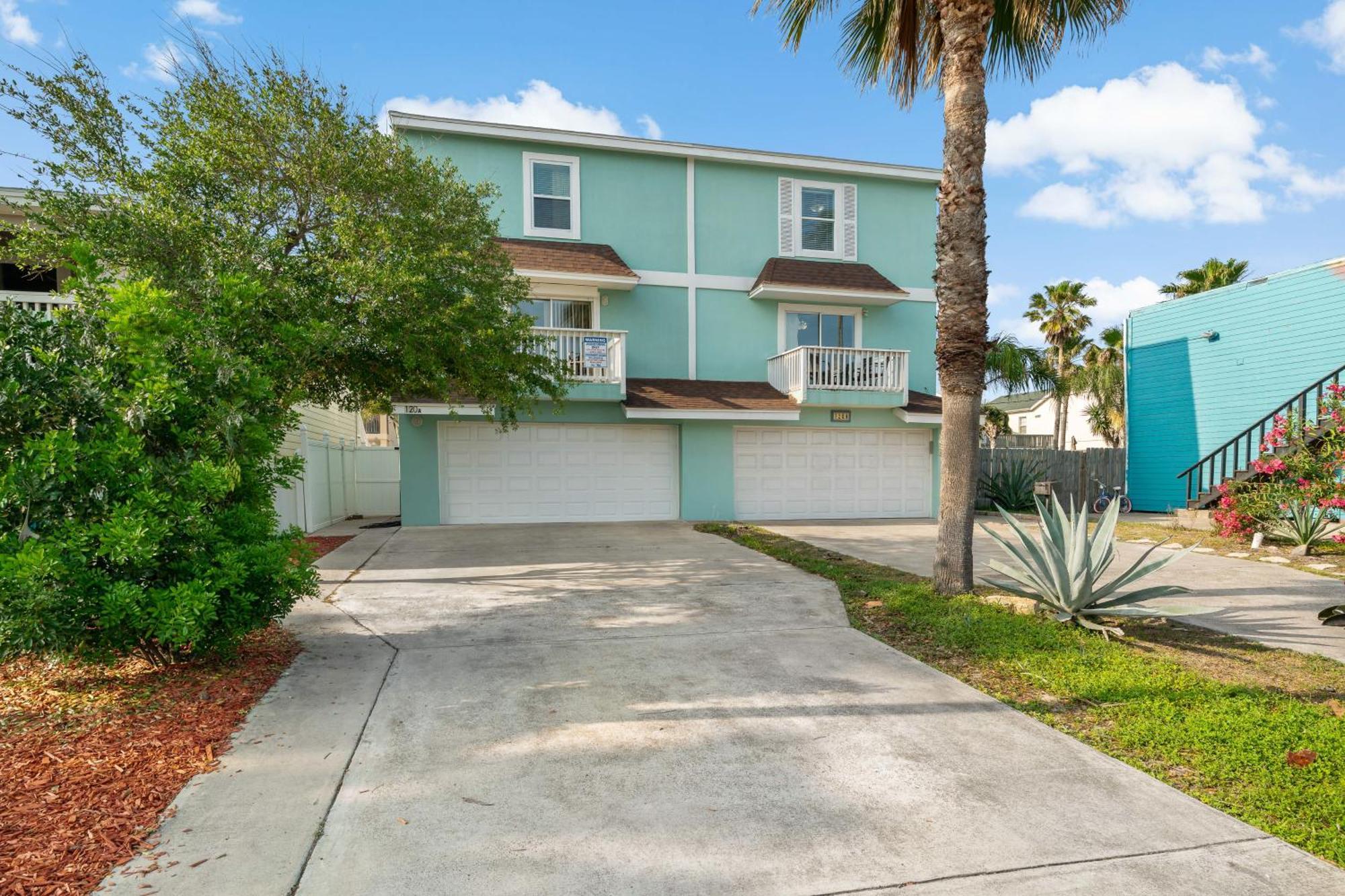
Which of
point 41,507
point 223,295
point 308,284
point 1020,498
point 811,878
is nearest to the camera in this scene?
point 811,878

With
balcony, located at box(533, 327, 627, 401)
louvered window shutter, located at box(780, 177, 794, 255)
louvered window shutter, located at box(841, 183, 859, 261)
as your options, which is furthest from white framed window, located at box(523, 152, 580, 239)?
louvered window shutter, located at box(841, 183, 859, 261)

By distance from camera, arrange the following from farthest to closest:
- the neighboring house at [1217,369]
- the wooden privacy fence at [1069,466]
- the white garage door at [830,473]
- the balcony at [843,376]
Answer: the wooden privacy fence at [1069,466], the white garage door at [830,473], the balcony at [843,376], the neighboring house at [1217,369]

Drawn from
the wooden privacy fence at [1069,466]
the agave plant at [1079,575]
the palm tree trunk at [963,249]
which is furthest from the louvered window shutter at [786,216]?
the agave plant at [1079,575]

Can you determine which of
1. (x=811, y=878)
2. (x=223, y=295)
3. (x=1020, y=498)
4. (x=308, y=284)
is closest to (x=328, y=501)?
(x=308, y=284)

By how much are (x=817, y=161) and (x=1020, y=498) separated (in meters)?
9.66

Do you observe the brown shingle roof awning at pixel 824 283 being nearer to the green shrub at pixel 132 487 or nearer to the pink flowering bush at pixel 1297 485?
the pink flowering bush at pixel 1297 485

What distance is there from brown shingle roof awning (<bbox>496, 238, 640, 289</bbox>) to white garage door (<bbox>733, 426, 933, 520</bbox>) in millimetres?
4252

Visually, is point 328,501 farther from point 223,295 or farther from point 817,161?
point 817,161

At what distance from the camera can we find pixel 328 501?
14836 mm

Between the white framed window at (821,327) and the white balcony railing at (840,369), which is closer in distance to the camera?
the white balcony railing at (840,369)

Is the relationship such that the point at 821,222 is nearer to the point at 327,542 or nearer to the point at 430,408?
the point at 430,408

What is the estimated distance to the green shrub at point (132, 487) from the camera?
12.5 feet

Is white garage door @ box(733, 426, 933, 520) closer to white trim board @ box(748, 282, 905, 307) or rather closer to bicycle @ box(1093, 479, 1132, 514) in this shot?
white trim board @ box(748, 282, 905, 307)

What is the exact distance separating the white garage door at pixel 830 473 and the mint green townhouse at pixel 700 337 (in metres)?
0.04
